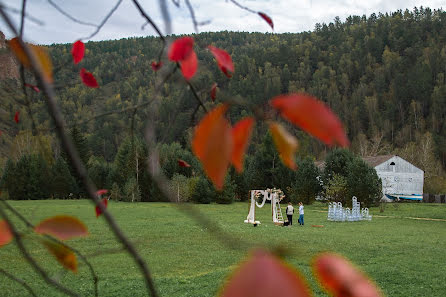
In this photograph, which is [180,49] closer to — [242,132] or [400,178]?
[242,132]

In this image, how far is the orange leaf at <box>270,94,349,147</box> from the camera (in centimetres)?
23

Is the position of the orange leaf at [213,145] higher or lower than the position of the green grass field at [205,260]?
higher

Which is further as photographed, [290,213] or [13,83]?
[290,213]

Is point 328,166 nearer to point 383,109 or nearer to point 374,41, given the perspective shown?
point 383,109

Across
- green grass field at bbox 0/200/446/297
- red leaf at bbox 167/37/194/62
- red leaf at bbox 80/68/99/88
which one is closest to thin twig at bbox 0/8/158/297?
red leaf at bbox 167/37/194/62

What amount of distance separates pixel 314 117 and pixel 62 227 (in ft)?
1.10

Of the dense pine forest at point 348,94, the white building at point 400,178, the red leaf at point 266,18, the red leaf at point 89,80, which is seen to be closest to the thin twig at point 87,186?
the red leaf at point 266,18

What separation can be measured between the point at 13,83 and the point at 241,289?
102 cm

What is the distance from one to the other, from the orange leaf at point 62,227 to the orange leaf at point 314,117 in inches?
12.3

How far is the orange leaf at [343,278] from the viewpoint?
210 mm

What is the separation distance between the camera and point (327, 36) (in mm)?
69312

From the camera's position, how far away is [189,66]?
0.47 m

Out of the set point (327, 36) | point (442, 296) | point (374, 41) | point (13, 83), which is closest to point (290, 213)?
point (442, 296)

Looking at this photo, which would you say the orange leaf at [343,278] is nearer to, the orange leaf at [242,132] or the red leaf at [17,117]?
the orange leaf at [242,132]
